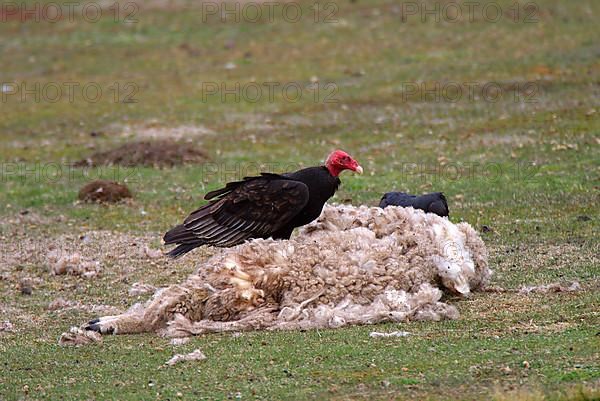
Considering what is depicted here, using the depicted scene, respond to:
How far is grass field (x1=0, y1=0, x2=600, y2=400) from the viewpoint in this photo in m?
7.44

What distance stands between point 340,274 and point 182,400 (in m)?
2.42

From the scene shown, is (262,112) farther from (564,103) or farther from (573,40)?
(573,40)

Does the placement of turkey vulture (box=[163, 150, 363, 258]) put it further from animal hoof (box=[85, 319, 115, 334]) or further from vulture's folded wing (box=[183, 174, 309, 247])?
animal hoof (box=[85, 319, 115, 334])

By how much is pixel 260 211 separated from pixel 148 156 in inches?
352

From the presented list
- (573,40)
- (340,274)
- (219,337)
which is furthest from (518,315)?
(573,40)

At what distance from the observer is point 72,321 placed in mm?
9766

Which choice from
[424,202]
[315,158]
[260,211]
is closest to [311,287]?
[260,211]

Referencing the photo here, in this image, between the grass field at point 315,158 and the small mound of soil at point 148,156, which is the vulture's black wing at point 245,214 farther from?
the small mound of soil at point 148,156

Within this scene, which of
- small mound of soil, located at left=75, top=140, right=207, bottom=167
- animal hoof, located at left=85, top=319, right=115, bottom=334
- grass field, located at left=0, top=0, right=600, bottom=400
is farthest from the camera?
small mound of soil, located at left=75, top=140, right=207, bottom=167

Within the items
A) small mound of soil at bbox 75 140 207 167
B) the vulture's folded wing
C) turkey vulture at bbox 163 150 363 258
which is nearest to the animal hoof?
turkey vulture at bbox 163 150 363 258

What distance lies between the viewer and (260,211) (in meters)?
9.99

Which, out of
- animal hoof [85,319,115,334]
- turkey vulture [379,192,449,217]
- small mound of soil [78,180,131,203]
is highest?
turkey vulture [379,192,449,217]

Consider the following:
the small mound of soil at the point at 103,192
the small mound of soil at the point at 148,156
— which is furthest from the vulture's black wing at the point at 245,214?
the small mound of soil at the point at 148,156

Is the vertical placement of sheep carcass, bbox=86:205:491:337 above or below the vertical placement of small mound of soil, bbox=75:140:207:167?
above
